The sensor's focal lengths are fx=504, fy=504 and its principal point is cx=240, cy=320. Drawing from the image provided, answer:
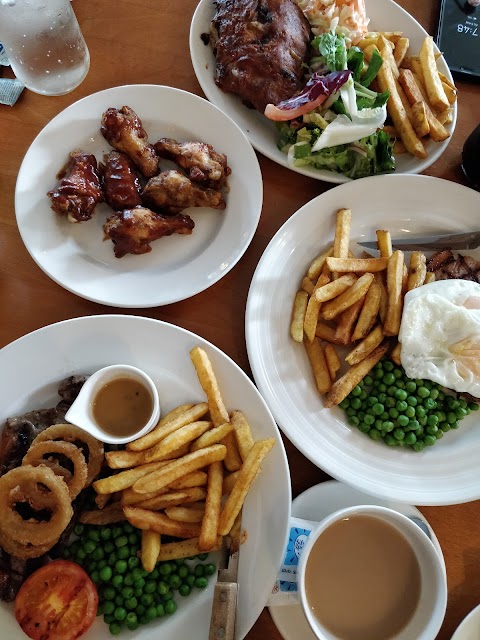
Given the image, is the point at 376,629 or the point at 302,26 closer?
the point at 376,629

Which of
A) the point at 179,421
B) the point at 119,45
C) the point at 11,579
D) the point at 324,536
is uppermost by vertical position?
the point at 119,45

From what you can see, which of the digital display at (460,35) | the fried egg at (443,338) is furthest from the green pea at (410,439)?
the digital display at (460,35)

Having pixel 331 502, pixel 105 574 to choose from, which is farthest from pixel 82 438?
pixel 331 502

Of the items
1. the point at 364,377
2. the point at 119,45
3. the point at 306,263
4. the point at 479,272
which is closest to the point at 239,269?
the point at 306,263

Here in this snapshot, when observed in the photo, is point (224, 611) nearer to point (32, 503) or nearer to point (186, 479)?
point (186, 479)

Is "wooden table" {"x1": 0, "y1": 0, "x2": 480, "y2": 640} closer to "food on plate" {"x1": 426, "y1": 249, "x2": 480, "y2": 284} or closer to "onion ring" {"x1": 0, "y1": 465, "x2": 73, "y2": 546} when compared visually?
"food on plate" {"x1": 426, "y1": 249, "x2": 480, "y2": 284}

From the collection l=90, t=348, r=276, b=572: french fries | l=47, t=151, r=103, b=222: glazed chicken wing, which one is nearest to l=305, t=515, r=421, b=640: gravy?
l=90, t=348, r=276, b=572: french fries

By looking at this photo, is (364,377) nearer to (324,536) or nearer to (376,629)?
(324,536)
